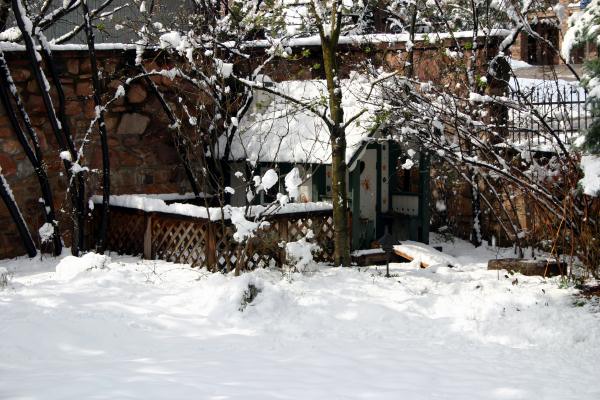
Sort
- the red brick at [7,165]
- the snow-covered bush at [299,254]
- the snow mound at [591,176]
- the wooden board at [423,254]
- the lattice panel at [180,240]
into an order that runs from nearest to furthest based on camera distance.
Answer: the snow mound at [591,176], the snow-covered bush at [299,254], the lattice panel at [180,240], the red brick at [7,165], the wooden board at [423,254]

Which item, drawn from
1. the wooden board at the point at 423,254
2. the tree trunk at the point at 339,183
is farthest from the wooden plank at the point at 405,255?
the tree trunk at the point at 339,183

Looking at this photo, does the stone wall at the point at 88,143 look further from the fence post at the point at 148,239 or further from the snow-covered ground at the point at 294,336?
the snow-covered ground at the point at 294,336

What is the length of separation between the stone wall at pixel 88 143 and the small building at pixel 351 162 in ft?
3.71

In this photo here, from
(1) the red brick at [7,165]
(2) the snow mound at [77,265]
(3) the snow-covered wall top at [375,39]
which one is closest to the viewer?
(2) the snow mound at [77,265]

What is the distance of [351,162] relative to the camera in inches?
386

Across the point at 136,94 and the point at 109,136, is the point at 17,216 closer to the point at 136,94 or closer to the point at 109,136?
the point at 109,136

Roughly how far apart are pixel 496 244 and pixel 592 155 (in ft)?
18.7

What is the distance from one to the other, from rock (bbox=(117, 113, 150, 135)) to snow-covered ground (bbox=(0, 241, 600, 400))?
2.88m

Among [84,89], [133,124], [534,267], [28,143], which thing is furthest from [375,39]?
[28,143]

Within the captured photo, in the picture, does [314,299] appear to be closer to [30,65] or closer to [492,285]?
[492,285]

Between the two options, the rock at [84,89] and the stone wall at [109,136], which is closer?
the stone wall at [109,136]

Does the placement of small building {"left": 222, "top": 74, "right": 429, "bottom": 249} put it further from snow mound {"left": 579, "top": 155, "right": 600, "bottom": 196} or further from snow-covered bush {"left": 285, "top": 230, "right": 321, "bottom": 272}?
snow mound {"left": 579, "top": 155, "right": 600, "bottom": 196}

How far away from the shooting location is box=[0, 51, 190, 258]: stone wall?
992 cm

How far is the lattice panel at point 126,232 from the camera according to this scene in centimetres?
1015
